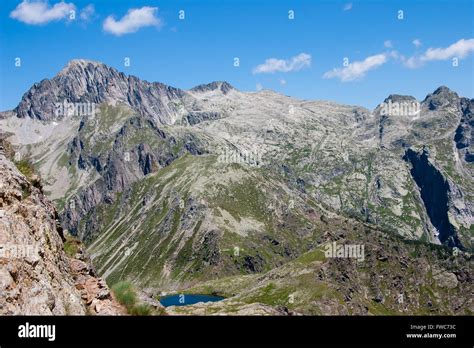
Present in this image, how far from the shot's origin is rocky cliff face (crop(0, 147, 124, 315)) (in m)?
21.2

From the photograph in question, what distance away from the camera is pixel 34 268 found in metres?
23.3

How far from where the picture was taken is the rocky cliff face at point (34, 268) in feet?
69.7
